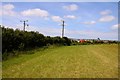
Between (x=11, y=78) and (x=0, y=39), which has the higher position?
(x=0, y=39)

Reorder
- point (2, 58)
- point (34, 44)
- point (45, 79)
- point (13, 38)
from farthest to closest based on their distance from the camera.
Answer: point (34, 44) < point (13, 38) < point (2, 58) < point (45, 79)

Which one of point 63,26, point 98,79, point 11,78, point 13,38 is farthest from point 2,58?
point 63,26

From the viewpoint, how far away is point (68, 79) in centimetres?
1180

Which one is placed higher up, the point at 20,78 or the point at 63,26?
the point at 63,26

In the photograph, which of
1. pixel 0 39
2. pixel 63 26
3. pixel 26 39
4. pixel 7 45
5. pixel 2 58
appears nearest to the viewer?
pixel 2 58

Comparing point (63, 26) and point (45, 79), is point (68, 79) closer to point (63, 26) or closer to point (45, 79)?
point (45, 79)

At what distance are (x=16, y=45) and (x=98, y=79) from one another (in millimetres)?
23442

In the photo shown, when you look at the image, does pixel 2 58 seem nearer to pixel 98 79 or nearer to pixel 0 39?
pixel 0 39

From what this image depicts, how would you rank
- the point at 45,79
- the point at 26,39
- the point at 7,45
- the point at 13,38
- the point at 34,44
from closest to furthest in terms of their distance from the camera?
the point at 45,79
the point at 7,45
the point at 13,38
the point at 26,39
the point at 34,44

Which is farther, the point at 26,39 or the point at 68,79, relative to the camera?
the point at 26,39

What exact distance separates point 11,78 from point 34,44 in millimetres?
37435

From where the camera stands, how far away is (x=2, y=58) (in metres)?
23.4

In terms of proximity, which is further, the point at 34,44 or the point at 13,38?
the point at 34,44

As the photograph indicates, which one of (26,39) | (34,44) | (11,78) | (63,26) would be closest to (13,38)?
(26,39)
